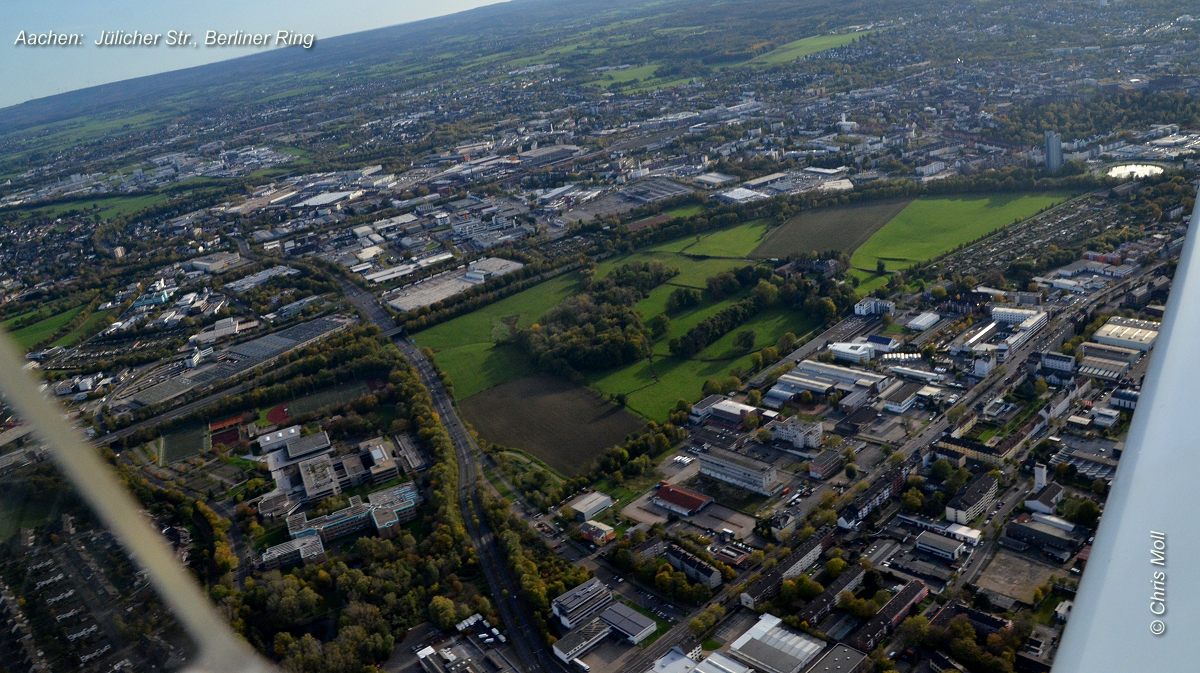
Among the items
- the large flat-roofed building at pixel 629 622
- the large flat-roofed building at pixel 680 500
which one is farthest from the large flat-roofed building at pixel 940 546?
the large flat-roofed building at pixel 629 622

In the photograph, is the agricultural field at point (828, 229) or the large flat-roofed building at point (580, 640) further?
the agricultural field at point (828, 229)

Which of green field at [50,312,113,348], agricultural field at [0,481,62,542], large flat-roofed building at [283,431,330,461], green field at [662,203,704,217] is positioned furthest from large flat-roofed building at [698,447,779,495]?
green field at [50,312,113,348]

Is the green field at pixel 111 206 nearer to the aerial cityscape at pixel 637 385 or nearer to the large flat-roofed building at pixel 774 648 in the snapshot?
the aerial cityscape at pixel 637 385

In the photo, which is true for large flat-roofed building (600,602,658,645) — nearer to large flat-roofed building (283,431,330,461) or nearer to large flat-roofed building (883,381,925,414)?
large flat-roofed building (883,381,925,414)

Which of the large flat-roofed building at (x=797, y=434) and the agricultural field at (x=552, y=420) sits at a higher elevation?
the large flat-roofed building at (x=797, y=434)

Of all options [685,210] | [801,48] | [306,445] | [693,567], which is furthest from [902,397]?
[801,48]

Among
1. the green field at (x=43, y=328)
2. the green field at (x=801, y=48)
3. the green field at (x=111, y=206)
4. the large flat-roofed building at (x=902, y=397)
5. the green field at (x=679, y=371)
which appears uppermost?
the green field at (x=801, y=48)
